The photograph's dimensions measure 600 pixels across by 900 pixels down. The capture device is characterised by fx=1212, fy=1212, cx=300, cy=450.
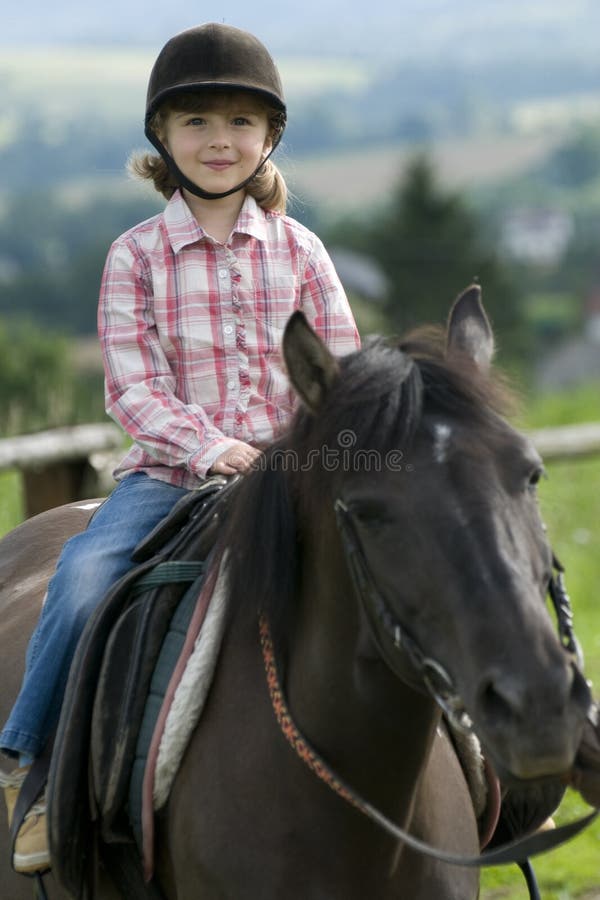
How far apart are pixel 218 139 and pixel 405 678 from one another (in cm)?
169

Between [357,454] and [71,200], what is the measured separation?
103m

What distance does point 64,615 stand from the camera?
2.98 m

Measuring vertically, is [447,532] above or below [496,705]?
Result: above

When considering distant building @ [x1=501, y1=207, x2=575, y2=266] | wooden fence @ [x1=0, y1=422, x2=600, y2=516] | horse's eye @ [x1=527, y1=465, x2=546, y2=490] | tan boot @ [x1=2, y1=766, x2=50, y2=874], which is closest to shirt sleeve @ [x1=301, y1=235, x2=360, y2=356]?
horse's eye @ [x1=527, y1=465, x2=546, y2=490]

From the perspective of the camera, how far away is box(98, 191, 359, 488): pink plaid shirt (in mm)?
3277

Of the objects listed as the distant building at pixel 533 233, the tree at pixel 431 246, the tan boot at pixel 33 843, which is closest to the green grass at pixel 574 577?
the tan boot at pixel 33 843

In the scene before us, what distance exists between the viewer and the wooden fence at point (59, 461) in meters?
6.88

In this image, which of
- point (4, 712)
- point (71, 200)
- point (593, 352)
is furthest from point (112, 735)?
point (71, 200)

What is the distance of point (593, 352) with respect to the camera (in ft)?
243

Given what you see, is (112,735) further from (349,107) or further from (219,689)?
(349,107)

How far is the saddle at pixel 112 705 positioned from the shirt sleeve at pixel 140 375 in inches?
10.8

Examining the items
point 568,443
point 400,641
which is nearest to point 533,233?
point 568,443

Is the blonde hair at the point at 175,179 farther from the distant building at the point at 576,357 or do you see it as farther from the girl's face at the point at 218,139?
the distant building at the point at 576,357

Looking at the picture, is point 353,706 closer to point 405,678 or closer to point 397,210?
point 405,678
